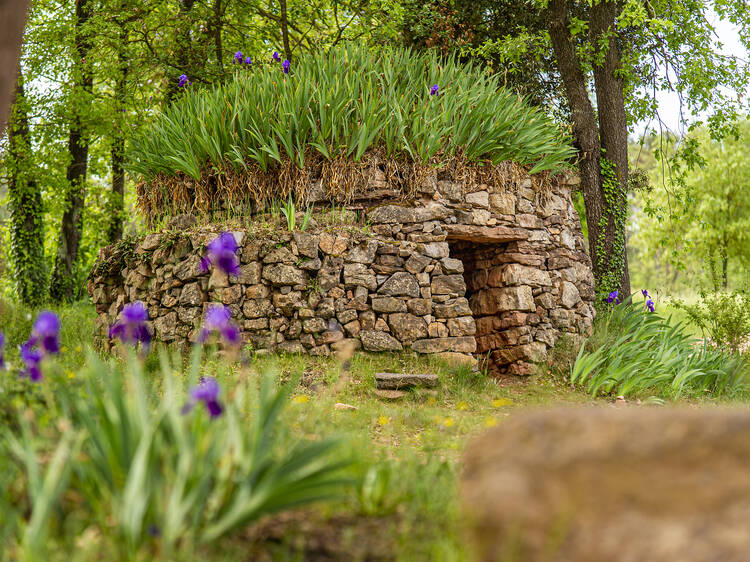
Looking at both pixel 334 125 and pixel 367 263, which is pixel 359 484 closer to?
pixel 367 263

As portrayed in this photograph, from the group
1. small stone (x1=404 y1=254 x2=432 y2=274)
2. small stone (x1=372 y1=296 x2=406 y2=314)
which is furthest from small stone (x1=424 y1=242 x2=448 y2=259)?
small stone (x1=372 y1=296 x2=406 y2=314)

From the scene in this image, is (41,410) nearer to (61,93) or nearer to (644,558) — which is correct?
(644,558)

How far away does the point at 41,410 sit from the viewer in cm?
297

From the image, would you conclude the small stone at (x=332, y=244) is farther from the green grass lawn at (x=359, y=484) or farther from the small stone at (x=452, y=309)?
the green grass lawn at (x=359, y=484)

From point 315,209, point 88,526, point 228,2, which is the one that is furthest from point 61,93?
point 88,526

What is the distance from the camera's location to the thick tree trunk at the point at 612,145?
9.30 meters

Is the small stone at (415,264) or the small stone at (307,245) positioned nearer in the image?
the small stone at (307,245)

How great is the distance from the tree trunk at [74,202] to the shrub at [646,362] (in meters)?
9.18

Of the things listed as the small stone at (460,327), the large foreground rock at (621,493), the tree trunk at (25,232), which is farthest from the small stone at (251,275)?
the tree trunk at (25,232)

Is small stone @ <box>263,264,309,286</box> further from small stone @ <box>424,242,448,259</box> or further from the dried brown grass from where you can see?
small stone @ <box>424,242,448,259</box>

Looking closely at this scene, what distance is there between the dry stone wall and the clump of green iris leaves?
524 mm

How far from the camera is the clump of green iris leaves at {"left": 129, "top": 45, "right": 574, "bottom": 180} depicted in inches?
283

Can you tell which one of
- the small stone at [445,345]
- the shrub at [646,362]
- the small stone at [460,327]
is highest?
the small stone at [460,327]

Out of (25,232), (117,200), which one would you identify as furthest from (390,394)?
(25,232)
